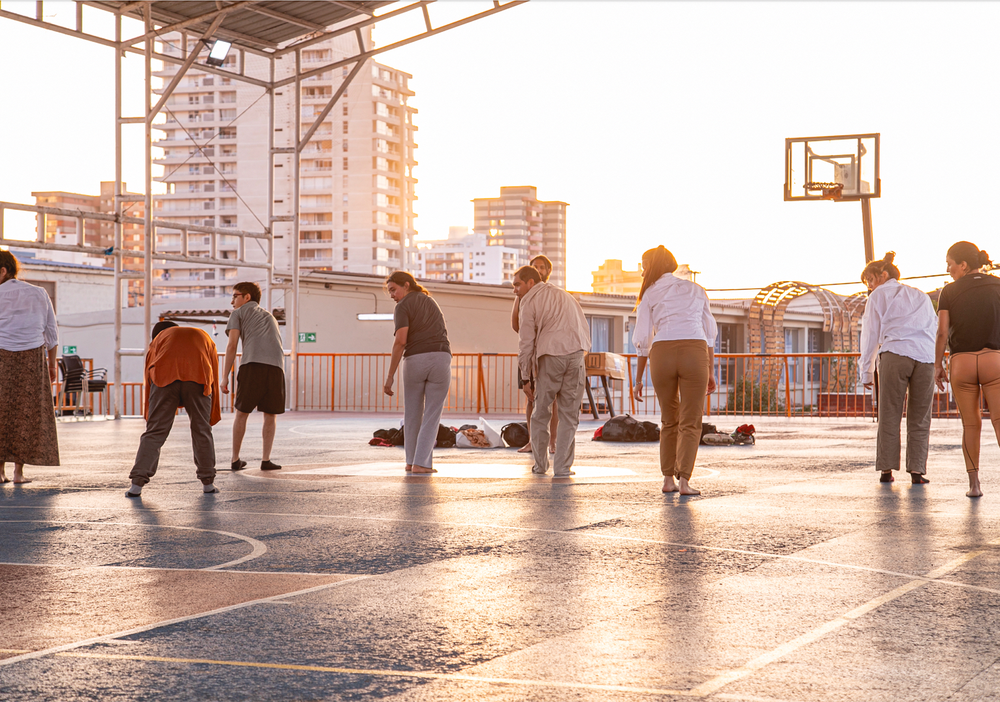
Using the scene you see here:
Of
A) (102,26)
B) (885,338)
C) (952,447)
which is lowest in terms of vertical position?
(952,447)

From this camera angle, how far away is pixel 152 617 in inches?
180

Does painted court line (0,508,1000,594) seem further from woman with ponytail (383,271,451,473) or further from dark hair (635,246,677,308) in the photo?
woman with ponytail (383,271,451,473)

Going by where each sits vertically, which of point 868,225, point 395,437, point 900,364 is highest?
point 868,225

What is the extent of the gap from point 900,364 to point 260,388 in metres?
5.49

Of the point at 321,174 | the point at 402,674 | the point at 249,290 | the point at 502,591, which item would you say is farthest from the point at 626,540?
the point at 321,174

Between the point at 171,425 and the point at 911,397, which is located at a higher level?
the point at 911,397

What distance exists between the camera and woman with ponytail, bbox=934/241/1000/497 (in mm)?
8570

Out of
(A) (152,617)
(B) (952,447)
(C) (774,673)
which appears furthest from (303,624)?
(B) (952,447)

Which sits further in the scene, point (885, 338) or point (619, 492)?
point (885, 338)

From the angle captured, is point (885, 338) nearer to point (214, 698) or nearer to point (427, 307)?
point (427, 307)

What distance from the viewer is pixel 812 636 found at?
4215 mm

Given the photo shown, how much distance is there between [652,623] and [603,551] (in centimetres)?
165

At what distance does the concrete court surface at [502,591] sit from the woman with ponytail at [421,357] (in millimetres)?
736

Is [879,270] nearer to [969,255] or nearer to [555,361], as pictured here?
[969,255]
